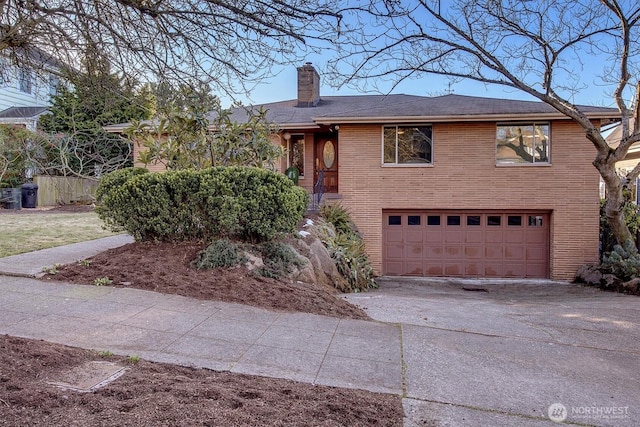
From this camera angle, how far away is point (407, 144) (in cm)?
1463

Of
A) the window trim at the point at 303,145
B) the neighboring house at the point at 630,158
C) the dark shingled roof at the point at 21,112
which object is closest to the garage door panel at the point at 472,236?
the window trim at the point at 303,145

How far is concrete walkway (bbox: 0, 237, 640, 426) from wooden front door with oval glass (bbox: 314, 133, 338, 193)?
32.7ft

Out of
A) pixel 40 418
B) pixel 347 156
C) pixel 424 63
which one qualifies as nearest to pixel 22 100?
pixel 347 156

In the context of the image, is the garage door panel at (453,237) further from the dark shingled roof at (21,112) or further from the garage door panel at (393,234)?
the dark shingled roof at (21,112)

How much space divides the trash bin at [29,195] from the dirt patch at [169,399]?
18.9m

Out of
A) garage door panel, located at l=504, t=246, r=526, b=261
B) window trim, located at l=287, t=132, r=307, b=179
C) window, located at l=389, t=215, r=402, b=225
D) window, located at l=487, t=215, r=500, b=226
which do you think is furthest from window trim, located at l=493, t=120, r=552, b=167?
window trim, located at l=287, t=132, r=307, b=179

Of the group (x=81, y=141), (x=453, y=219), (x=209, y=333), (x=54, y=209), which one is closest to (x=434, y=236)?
(x=453, y=219)

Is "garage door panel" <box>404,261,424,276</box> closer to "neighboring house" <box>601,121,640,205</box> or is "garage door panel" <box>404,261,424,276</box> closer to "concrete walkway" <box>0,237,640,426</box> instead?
"concrete walkway" <box>0,237,640,426</box>

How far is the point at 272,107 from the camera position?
19234 millimetres

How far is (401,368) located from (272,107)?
16.2 meters

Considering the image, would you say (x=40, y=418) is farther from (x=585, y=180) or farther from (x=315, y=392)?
(x=585, y=180)

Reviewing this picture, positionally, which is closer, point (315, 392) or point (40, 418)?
point (40, 418)

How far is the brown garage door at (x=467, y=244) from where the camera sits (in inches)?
571

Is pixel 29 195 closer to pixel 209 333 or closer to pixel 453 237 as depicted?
pixel 453 237
